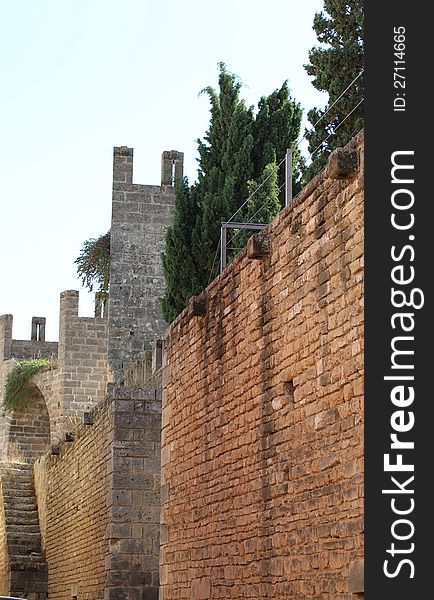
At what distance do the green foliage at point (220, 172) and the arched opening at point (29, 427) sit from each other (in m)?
14.0

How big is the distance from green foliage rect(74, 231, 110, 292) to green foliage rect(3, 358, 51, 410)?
296cm

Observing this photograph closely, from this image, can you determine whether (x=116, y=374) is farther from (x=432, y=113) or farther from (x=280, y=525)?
(x=432, y=113)

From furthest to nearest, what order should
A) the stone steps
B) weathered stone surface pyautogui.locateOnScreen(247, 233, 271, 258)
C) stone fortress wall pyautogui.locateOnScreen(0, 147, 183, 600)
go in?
the stone steps → stone fortress wall pyautogui.locateOnScreen(0, 147, 183, 600) → weathered stone surface pyautogui.locateOnScreen(247, 233, 271, 258)

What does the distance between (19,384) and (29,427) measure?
1.51 m

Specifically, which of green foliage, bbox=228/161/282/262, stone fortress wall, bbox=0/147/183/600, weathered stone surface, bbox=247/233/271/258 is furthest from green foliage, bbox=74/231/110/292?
weathered stone surface, bbox=247/233/271/258

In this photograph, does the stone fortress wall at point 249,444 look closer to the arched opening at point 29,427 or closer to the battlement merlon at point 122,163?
the battlement merlon at point 122,163

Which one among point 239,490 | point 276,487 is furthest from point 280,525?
point 239,490

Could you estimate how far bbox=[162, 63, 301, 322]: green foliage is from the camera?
2445 cm

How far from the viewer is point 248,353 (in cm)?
1075

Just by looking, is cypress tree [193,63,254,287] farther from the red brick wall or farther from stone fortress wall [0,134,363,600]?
the red brick wall

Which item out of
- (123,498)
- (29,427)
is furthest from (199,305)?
(29,427)

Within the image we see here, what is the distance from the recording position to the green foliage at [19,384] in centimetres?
3759

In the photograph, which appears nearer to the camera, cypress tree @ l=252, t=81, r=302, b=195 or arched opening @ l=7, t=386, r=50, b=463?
cypress tree @ l=252, t=81, r=302, b=195

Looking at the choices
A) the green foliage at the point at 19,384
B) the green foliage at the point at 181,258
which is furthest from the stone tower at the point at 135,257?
the green foliage at the point at 181,258
